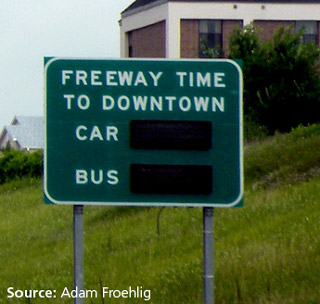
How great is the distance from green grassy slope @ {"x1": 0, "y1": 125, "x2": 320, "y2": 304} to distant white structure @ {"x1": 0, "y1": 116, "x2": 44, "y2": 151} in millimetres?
74998

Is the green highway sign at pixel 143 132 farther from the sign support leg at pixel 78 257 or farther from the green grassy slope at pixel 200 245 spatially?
the green grassy slope at pixel 200 245

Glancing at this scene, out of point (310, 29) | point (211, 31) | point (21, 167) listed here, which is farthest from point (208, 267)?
point (310, 29)

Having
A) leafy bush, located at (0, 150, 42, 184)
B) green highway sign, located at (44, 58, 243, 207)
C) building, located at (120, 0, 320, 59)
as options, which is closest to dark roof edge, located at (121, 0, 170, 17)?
building, located at (120, 0, 320, 59)

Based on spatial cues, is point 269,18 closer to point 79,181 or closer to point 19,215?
point 19,215

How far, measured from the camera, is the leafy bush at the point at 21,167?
4781 cm

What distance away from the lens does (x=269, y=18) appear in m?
68.9

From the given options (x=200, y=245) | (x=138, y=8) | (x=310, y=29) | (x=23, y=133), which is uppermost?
(x=138, y=8)

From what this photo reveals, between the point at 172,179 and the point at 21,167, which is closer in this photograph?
the point at 172,179

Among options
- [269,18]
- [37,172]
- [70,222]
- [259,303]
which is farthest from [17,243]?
[269,18]

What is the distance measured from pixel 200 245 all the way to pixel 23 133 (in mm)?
94134

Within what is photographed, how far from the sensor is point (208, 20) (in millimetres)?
68312

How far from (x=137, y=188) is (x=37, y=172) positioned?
40.0m

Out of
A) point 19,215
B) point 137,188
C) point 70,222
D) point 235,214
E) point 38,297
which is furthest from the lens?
point 19,215

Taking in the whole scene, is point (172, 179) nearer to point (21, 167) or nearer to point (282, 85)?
point (282, 85)
